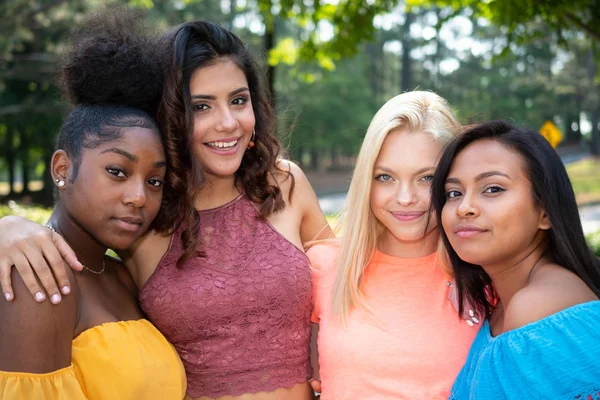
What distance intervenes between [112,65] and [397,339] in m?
1.78

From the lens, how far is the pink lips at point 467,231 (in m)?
2.48

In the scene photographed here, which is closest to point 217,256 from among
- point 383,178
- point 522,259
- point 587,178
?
point 383,178

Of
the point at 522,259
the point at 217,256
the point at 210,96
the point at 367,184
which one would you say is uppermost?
the point at 210,96

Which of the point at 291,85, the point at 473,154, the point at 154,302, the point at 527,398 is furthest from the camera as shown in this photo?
the point at 291,85

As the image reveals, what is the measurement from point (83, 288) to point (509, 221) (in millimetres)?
1703

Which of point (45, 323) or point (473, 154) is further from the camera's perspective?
point (473, 154)

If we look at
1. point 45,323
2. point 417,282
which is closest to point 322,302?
point 417,282

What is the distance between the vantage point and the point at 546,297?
7.42 ft

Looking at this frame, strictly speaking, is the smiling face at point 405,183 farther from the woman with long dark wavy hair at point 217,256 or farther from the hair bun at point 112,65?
the hair bun at point 112,65

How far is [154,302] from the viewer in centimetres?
302

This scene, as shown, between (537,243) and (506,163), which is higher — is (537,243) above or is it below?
below

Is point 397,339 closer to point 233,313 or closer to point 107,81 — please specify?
point 233,313

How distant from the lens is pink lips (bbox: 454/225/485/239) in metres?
2.48

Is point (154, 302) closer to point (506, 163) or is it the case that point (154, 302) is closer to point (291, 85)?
point (506, 163)
